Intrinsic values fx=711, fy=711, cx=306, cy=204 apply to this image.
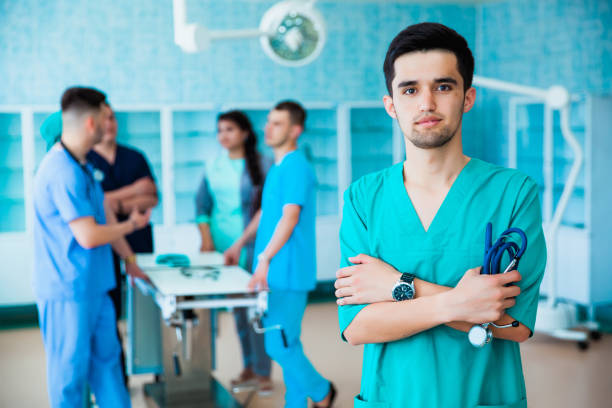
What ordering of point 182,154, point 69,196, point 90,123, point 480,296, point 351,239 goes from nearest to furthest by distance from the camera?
point 480,296, point 351,239, point 69,196, point 90,123, point 182,154

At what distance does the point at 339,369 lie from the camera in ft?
13.7

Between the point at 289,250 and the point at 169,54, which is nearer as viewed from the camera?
the point at 289,250

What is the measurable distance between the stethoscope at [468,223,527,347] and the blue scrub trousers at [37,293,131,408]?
1841 millimetres

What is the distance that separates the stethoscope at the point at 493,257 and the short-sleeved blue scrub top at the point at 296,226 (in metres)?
1.92

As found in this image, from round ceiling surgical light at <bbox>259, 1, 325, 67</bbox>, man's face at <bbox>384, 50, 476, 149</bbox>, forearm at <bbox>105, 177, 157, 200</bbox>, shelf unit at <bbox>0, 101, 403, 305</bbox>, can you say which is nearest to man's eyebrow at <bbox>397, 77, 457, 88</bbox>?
man's face at <bbox>384, 50, 476, 149</bbox>

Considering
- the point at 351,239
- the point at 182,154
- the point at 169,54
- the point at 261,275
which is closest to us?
the point at 351,239

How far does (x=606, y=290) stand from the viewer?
518 centimetres

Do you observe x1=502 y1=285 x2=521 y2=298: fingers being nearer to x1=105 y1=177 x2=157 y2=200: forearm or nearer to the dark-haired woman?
the dark-haired woman

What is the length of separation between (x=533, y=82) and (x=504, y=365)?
5251 millimetres

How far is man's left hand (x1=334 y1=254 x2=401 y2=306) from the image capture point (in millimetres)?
1354

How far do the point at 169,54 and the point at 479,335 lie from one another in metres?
5.13

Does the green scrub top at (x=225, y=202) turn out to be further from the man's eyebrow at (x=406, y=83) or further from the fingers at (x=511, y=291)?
the fingers at (x=511, y=291)

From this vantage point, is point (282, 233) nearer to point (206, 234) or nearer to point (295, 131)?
point (295, 131)

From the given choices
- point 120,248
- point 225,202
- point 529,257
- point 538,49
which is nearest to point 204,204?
point 225,202
